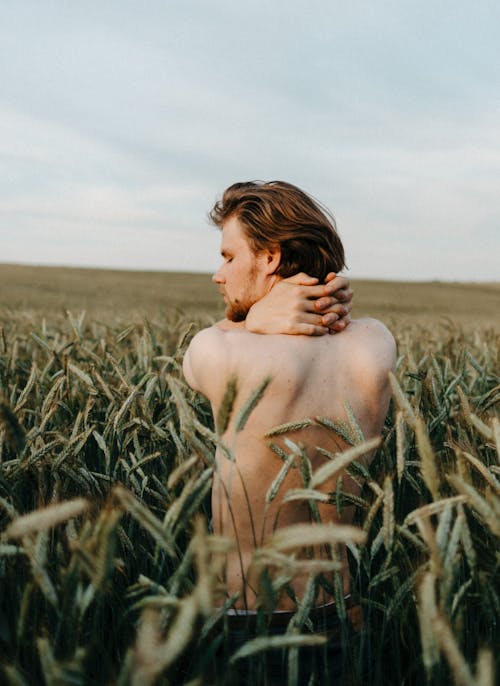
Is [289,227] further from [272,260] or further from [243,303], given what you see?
[243,303]

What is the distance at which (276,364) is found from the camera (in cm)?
148

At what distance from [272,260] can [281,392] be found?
415 mm

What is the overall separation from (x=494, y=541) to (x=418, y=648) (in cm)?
33

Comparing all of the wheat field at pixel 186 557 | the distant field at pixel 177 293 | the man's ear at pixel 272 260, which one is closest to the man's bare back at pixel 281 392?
the wheat field at pixel 186 557

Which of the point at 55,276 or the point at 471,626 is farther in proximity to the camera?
the point at 55,276

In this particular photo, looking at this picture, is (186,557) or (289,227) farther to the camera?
(289,227)

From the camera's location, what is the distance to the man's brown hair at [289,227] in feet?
5.62

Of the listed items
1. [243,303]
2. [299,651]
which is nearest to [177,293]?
[243,303]

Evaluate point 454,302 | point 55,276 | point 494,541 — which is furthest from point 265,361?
point 55,276

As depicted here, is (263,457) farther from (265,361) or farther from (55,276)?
(55,276)

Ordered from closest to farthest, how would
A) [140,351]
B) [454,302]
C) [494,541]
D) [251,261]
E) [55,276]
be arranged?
[494,541] < [251,261] < [140,351] < [454,302] < [55,276]

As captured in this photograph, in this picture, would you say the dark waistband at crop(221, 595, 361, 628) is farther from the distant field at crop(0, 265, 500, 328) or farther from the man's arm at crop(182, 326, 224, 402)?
the distant field at crop(0, 265, 500, 328)

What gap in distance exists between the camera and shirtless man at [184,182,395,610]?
1.50m

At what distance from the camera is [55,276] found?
90.7ft
